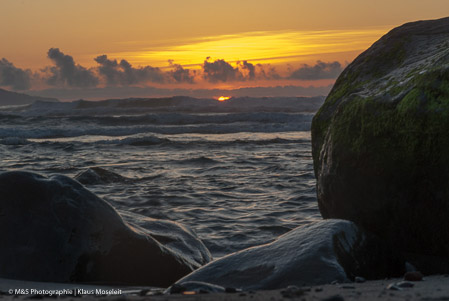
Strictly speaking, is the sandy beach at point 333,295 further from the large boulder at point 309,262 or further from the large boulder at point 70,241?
the large boulder at point 70,241

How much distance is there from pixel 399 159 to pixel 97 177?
635 cm

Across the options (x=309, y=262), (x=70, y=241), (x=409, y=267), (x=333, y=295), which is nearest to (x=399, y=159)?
(x=409, y=267)

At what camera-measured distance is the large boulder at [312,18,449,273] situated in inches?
153

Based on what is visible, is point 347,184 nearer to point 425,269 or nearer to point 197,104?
point 425,269

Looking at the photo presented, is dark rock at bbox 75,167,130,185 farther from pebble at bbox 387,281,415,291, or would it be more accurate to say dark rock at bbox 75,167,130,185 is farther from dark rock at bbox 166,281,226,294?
pebble at bbox 387,281,415,291

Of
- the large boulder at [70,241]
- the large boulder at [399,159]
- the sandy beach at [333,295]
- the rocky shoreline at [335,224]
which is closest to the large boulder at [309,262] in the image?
the rocky shoreline at [335,224]

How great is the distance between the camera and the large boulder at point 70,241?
167 inches

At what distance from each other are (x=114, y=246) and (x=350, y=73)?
2.89 m

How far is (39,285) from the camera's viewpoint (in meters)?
3.99

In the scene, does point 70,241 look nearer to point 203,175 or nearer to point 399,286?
point 399,286

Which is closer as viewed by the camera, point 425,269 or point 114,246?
point 425,269

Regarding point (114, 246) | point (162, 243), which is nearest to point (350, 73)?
point (162, 243)

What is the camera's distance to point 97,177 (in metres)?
9.29

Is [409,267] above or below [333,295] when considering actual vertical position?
below
